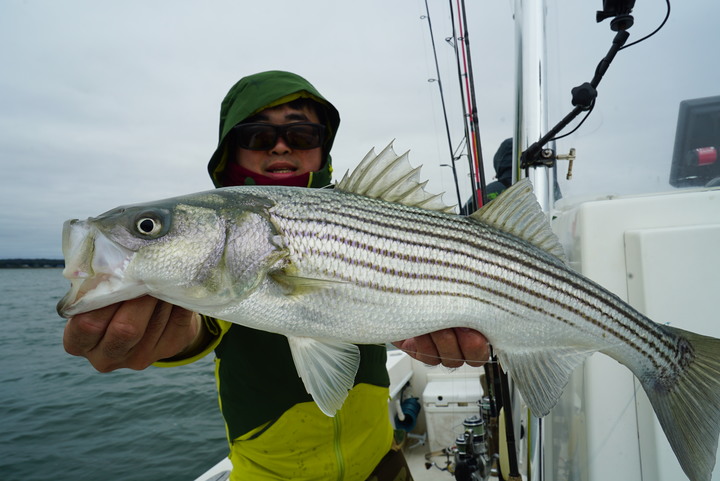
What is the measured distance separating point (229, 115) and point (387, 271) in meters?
1.77

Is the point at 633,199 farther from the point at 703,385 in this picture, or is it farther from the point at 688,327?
the point at 703,385

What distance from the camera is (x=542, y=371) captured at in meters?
1.86

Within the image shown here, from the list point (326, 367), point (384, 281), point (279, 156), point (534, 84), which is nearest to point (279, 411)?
point (326, 367)

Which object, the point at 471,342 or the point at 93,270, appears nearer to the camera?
the point at 93,270

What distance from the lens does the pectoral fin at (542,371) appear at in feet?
5.95

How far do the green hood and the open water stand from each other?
6.16 metres

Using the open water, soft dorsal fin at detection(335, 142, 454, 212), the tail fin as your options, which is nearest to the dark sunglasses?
soft dorsal fin at detection(335, 142, 454, 212)

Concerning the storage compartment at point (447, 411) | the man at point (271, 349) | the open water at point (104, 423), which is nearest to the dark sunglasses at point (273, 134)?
the man at point (271, 349)

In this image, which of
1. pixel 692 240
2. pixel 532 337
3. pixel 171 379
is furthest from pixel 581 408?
pixel 171 379

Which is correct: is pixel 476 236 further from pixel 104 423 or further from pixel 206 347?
pixel 104 423

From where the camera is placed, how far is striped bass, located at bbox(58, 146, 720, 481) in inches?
61.1

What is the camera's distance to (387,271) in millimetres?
1717

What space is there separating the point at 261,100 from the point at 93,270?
A: 1646mm

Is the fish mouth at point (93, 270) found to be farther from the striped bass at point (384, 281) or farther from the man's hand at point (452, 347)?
the man's hand at point (452, 347)
